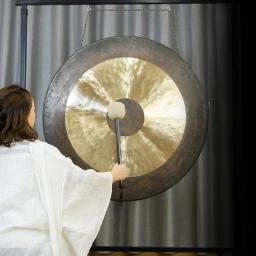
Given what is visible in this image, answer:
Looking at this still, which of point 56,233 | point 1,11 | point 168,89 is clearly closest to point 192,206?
point 168,89

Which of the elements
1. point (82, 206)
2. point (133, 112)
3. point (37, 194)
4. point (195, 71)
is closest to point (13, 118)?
point (37, 194)

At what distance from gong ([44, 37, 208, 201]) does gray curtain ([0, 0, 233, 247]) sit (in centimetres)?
48

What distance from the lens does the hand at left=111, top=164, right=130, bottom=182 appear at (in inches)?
62.6

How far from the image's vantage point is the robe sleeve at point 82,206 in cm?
140

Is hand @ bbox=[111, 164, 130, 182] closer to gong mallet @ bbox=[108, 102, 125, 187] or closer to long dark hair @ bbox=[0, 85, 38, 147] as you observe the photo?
gong mallet @ bbox=[108, 102, 125, 187]

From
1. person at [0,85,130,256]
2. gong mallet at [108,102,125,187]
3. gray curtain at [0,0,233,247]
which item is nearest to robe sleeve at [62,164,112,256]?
person at [0,85,130,256]

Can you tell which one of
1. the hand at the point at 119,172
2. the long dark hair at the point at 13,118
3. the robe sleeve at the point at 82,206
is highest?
the long dark hair at the point at 13,118

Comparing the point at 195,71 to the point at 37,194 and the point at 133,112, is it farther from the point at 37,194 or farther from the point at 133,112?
the point at 37,194

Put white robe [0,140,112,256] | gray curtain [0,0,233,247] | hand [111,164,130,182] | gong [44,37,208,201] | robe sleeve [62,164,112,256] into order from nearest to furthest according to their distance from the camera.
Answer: white robe [0,140,112,256]
robe sleeve [62,164,112,256]
hand [111,164,130,182]
gong [44,37,208,201]
gray curtain [0,0,233,247]

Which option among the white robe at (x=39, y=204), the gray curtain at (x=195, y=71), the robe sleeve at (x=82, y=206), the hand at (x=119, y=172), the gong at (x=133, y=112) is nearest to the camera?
the white robe at (x=39, y=204)

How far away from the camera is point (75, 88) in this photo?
1794 millimetres

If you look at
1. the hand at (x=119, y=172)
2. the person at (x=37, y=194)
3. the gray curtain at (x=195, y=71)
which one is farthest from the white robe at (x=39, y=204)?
the gray curtain at (x=195, y=71)

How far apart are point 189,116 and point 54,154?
648 millimetres

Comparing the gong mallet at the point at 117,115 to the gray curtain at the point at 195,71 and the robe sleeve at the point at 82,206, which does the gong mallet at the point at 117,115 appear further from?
the gray curtain at the point at 195,71
